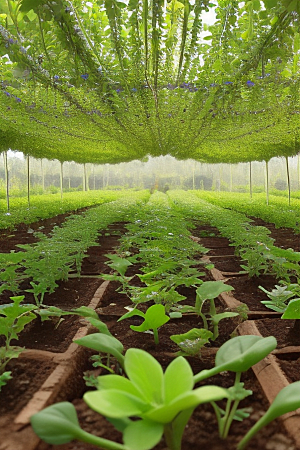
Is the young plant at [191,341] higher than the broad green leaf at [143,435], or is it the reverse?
the broad green leaf at [143,435]

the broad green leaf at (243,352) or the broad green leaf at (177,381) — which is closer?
the broad green leaf at (177,381)

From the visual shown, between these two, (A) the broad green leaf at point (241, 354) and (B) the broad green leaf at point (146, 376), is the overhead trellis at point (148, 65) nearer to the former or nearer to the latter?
(A) the broad green leaf at point (241, 354)

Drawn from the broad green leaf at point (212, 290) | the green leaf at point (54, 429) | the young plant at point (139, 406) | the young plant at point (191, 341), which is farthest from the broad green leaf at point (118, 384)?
the broad green leaf at point (212, 290)

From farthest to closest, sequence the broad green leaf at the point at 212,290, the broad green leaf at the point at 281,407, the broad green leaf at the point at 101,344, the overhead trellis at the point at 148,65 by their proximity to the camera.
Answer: the overhead trellis at the point at 148,65
the broad green leaf at the point at 212,290
the broad green leaf at the point at 101,344
the broad green leaf at the point at 281,407

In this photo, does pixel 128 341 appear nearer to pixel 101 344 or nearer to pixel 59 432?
pixel 101 344

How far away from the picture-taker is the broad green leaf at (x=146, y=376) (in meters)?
0.79

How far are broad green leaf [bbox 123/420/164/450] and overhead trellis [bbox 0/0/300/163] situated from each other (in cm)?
200

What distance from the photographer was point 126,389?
0.81m

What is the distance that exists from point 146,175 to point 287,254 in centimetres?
4431

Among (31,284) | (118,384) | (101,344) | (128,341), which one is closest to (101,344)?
(101,344)

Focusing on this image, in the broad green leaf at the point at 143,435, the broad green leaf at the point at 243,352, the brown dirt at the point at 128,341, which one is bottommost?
the brown dirt at the point at 128,341

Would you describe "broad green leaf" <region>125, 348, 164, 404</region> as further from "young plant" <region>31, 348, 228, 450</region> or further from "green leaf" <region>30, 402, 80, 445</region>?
"green leaf" <region>30, 402, 80, 445</region>

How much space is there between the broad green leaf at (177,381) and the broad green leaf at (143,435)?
87mm

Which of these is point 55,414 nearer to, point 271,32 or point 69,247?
point 69,247
